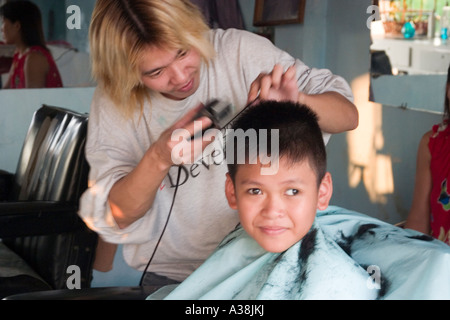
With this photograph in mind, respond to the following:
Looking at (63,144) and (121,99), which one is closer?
(121,99)

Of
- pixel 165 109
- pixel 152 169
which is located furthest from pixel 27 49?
pixel 152 169

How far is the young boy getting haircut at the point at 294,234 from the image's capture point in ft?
3.92

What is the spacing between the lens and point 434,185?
229 centimetres

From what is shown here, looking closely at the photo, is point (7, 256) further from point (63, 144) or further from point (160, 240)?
point (160, 240)

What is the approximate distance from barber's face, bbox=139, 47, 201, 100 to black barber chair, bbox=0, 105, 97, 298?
1.97 ft

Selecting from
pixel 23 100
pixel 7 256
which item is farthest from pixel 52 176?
pixel 23 100

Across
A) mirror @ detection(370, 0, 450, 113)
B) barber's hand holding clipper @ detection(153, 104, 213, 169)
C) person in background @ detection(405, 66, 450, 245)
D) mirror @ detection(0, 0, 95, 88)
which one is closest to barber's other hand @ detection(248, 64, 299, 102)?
barber's hand holding clipper @ detection(153, 104, 213, 169)

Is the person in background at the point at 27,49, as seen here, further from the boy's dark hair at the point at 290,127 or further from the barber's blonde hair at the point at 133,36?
the boy's dark hair at the point at 290,127

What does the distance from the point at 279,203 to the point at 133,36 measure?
1.69 ft

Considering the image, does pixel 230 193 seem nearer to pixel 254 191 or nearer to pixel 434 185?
pixel 254 191

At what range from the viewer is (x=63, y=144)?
2018mm

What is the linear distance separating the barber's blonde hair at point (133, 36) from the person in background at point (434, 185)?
1.21 m

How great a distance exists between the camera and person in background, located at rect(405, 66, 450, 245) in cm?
222

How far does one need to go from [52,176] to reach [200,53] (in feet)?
2.85
